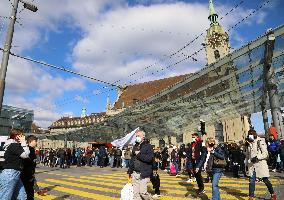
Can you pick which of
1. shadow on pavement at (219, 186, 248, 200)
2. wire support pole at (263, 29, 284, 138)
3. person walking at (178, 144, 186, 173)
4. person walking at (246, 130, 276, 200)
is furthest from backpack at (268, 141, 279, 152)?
person walking at (246, 130, 276, 200)

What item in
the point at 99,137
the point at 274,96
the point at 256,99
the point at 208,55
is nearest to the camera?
the point at 274,96

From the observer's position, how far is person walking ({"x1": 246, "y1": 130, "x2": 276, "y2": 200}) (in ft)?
25.9

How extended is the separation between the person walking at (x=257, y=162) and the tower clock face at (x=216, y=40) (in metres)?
61.2

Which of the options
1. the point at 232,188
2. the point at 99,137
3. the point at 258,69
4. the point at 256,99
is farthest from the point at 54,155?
the point at 232,188

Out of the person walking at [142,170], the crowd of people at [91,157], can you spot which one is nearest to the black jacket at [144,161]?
the person walking at [142,170]

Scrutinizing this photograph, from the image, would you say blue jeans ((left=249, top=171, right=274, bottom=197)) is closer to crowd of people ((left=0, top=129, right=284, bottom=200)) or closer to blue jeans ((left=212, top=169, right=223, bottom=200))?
crowd of people ((left=0, top=129, right=284, bottom=200))

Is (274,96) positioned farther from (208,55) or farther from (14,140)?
(208,55)

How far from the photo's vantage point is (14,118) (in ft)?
106

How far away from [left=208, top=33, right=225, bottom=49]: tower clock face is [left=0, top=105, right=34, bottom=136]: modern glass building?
43.6 metres

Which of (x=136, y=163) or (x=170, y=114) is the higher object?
(x=170, y=114)

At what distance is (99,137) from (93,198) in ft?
105

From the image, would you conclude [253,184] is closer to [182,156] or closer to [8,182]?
[8,182]

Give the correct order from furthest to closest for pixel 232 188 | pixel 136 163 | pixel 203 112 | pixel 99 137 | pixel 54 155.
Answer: pixel 99 137
pixel 54 155
pixel 203 112
pixel 232 188
pixel 136 163

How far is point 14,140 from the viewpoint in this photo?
20.8ft
